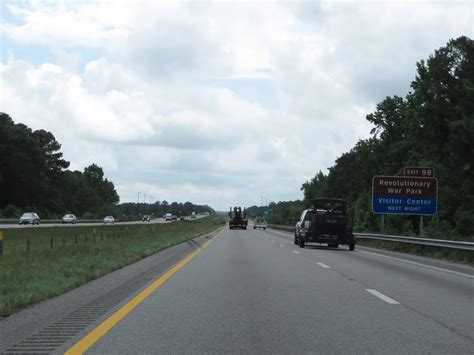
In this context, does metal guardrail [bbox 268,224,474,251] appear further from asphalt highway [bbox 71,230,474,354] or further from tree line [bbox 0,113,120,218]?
tree line [bbox 0,113,120,218]

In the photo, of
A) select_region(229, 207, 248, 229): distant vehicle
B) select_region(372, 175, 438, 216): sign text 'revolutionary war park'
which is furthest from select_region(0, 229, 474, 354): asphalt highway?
select_region(229, 207, 248, 229): distant vehicle

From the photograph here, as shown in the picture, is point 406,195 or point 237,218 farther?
point 237,218

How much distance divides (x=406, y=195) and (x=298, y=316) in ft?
82.8

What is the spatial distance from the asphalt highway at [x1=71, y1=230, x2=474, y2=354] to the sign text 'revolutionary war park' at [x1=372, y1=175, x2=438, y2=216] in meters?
17.3

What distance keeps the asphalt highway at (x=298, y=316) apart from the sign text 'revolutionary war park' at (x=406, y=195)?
17339 millimetres

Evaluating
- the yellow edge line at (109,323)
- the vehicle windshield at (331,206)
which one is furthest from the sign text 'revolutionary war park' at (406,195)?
the yellow edge line at (109,323)

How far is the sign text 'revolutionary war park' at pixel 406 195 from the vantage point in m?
32.3

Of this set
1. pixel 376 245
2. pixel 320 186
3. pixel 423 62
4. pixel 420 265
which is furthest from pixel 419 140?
pixel 320 186

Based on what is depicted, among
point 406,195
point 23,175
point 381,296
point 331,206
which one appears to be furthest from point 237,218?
point 381,296

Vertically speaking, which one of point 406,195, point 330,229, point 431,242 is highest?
point 406,195

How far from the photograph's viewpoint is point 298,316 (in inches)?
354

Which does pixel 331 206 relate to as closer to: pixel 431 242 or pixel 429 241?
pixel 429 241

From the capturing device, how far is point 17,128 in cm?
10969

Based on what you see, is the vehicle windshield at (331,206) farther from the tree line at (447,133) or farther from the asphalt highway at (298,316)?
the asphalt highway at (298,316)
